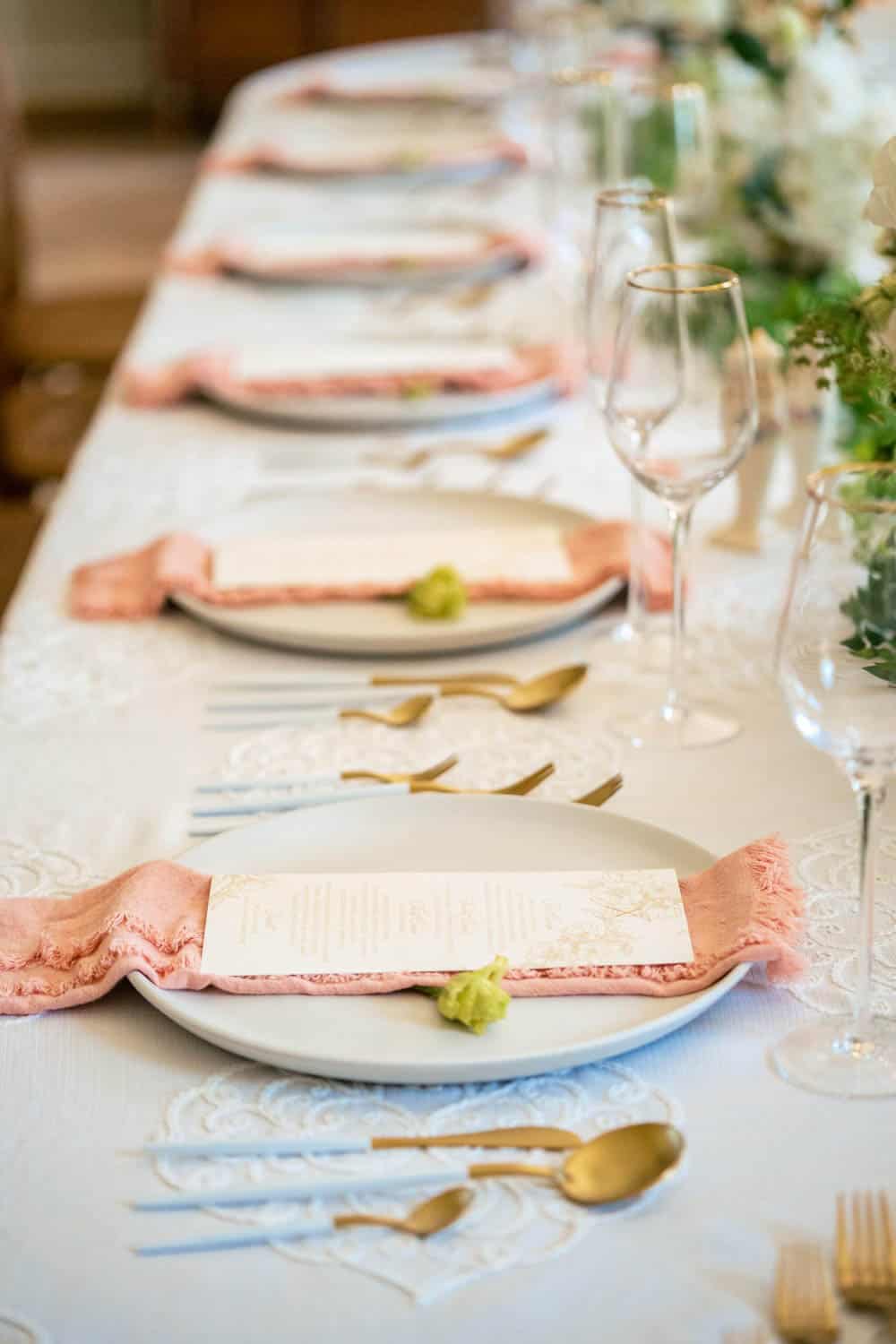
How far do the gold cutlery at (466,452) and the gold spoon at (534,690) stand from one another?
0.50 metres

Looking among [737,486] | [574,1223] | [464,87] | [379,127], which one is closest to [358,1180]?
[574,1223]

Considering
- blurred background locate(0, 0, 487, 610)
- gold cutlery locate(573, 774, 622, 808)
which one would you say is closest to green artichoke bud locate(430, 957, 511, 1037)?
gold cutlery locate(573, 774, 622, 808)

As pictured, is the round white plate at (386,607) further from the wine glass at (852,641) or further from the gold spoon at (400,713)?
the wine glass at (852,641)

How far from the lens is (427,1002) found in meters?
0.86

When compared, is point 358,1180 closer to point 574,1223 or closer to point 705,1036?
point 574,1223

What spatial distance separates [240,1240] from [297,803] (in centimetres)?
40

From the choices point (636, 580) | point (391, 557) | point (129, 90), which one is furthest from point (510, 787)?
point (129, 90)

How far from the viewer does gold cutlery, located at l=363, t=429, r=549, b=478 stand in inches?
67.7

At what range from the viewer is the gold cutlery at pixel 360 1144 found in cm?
77

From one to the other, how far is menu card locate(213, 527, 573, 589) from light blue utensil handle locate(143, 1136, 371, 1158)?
667 millimetres

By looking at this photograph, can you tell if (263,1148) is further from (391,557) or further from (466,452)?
(466,452)

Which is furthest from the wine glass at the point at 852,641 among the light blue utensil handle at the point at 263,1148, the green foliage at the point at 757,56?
the green foliage at the point at 757,56

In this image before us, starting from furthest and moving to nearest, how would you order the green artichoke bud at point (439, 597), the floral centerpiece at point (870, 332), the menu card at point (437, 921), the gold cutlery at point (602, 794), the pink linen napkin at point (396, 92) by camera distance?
the pink linen napkin at point (396, 92), the green artichoke bud at point (439, 597), the gold cutlery at point (602, 794), the floral centerpiece at point (870, 332), the menu card at point (437, 921)

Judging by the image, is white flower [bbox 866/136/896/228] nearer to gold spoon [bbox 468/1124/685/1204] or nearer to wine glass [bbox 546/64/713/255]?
gold spoon [bbox 468/1124/685/1204]
